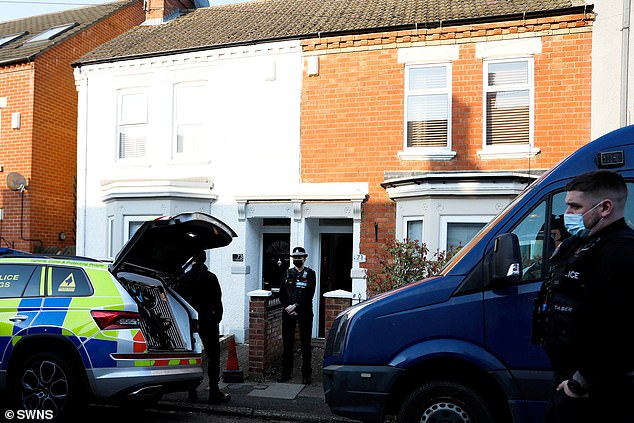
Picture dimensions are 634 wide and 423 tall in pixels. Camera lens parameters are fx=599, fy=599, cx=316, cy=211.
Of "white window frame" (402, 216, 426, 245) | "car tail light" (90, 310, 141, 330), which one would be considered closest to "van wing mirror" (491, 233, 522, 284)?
"car tail light" (90, 310, 141, 330)

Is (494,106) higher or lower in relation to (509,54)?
lower

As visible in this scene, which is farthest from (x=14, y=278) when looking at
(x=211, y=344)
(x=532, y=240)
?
(x=532, y=240)

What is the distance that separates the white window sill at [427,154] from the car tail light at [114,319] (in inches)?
249

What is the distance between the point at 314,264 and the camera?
1158 cm

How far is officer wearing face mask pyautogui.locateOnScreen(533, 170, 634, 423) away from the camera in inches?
105

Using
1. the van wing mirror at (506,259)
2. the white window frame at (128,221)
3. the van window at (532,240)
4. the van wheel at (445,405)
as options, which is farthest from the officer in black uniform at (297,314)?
the white window frame at (128,221)

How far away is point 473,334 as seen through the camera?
4332mm

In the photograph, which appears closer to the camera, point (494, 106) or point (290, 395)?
point (290, 395)

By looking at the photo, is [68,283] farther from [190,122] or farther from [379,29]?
[379,29]

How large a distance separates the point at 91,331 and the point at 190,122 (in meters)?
7.20

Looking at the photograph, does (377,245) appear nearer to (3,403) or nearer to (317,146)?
(317,146)

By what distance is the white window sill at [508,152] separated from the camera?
10109 mm

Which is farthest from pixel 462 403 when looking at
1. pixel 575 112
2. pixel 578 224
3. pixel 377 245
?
pixel 575 112

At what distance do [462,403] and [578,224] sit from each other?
189 cm
